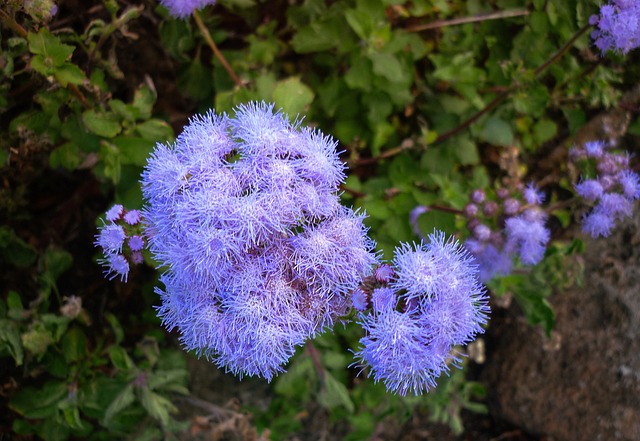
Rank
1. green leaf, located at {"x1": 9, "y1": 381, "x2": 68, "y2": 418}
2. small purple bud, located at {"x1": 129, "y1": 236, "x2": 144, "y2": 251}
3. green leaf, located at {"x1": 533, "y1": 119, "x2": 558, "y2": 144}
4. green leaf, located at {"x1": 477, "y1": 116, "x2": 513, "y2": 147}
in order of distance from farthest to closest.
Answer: green leaf, located at {"x1": 533, "y1": 119, "x2": 558, "y2": 144}
green leaf, located at {"x1": 477, "y1": 116, "x2": 513, "y2": 147}
green leaf, located at {"x1": 9, "y1": 381, "x2": 68, "y2": 418}
small purple bud, located at {"x1": 129, "y1": 236, "x2": 144, "y2": 251}

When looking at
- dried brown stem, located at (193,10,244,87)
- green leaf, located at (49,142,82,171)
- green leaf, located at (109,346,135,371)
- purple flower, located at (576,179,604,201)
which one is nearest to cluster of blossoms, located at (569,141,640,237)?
purple flower, located at (576,179,604,201)

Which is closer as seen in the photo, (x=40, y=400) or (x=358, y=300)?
(x=358, y=300)

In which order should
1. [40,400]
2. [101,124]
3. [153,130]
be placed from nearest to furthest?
[101,124]
[153,130]
[40,400]

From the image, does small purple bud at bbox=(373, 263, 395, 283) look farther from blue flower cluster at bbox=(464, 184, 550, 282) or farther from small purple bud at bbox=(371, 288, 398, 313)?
blue flower cluster at bbox=(464, 184, 550, 282)

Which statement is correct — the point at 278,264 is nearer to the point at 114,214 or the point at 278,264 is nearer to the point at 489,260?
the point at 114,214

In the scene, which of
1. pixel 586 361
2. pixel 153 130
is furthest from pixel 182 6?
pixel 586 361

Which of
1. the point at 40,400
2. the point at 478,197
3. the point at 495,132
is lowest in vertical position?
the point at 40,400

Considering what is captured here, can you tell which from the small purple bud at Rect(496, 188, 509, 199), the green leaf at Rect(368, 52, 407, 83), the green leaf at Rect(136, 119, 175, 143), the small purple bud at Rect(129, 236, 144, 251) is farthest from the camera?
the green leaf at Rect(368, 52, 407, 83)
